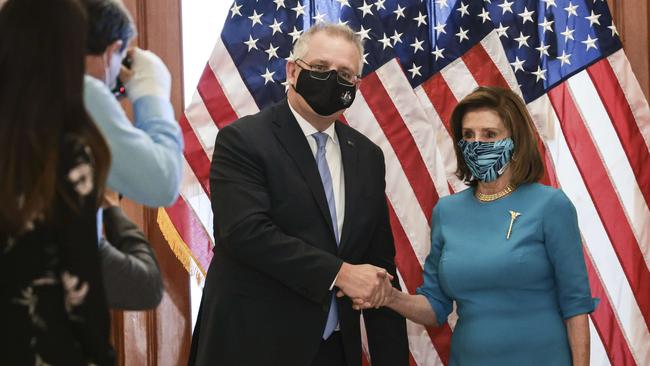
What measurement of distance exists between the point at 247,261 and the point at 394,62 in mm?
1353

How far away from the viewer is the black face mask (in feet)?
9.35

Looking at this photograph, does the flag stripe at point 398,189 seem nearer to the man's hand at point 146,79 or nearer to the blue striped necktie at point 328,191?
the blue striped necktie at point 328,191

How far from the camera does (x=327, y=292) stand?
269 cm

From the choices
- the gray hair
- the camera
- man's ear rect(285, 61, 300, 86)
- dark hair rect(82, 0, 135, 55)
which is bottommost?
man's ear rect(285, 61, 300, 86)

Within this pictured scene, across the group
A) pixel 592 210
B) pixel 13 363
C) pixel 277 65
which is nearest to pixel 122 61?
pixel 13 363

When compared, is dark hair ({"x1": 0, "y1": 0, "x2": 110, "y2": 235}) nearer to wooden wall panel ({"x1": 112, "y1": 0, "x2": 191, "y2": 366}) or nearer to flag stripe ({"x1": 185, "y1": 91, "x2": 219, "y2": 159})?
flag stripe ({"x1": 185, "y1": 91, "x2": 219, "y2": 159})

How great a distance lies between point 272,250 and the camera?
2.62 m

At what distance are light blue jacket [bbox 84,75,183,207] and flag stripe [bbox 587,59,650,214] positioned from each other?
2451mm

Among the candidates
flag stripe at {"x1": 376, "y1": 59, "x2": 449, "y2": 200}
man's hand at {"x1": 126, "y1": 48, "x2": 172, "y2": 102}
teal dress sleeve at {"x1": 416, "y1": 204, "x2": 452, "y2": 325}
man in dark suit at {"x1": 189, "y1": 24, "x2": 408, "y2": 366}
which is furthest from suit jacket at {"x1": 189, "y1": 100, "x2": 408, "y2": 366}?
man's hand at {"x1": 126, "y1": 48, "x2": 172, "y2": 102}

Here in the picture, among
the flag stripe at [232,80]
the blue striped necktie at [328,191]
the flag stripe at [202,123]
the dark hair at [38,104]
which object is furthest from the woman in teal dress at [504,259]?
the dark hair at [38,104]

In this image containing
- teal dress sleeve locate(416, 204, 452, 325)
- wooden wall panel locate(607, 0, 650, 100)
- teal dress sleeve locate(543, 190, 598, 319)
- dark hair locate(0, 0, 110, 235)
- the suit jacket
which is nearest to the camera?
dark hair locate(0, 0, 110, 235)

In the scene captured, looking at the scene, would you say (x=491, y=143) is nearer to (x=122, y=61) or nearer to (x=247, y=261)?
(x=247, y=261)

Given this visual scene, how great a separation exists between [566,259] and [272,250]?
0.98 meters

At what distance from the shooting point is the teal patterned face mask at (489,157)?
2.99 metres
